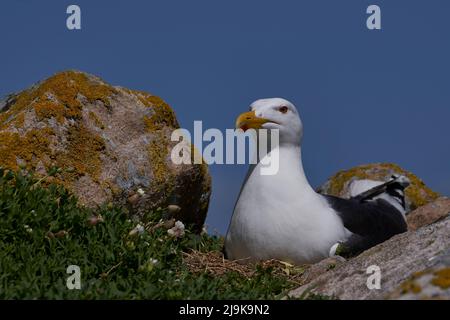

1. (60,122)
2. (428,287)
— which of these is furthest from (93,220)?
(428,287)

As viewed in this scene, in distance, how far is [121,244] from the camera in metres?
8.77

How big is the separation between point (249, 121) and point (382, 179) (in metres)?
8.21

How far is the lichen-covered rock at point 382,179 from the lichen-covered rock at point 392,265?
920 centimetres

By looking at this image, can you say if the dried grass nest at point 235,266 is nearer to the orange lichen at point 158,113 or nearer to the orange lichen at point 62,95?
the orange lichen at point 158,113

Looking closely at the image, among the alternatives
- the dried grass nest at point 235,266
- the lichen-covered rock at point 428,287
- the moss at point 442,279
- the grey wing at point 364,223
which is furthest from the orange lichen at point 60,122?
the moss at point 442,279

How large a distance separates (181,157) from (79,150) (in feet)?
4.96

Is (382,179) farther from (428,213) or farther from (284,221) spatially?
(284,221)

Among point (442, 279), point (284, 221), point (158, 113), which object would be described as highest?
point (158, 113)

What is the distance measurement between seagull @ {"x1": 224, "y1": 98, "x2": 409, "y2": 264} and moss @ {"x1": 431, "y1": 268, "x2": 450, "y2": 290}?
4282 mm

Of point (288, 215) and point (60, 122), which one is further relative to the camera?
point (60, 122)

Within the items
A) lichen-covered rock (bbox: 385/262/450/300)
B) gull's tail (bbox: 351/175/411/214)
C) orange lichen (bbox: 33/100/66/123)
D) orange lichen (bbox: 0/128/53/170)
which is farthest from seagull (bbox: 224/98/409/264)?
lichen-covered rock (bbox: 385/262/450/300)

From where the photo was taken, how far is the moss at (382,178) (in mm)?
18422

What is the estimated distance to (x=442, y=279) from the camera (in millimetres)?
6281

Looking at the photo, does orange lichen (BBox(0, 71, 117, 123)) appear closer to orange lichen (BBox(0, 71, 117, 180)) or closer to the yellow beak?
orange lichen (BBox(0, 71, 117, 180))
